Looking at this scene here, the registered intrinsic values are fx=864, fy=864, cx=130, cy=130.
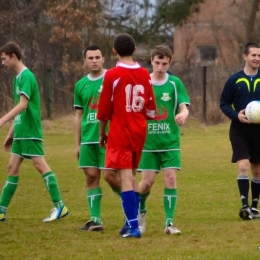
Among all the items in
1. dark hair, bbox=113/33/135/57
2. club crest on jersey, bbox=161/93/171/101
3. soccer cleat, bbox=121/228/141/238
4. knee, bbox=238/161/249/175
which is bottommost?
soccer cleat, bbox=121/228/141/238

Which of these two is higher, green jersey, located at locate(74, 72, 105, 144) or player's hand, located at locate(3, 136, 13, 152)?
green jersey, located at locate(74, 72, 105, 144)

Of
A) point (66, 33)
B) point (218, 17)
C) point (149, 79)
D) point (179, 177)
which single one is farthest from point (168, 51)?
point (218, 17)

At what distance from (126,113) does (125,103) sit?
3.8 inches

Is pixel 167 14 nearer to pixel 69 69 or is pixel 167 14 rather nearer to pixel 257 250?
pixel 69 69

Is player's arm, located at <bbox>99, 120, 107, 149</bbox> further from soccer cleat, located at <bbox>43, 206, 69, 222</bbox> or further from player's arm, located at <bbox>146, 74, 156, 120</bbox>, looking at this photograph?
soccer cleat, located at <bbox>43, 206, 69, 222</bbox>

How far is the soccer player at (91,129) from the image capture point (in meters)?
9.14

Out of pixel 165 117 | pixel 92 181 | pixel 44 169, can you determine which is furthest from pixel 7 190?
pixel 165 117

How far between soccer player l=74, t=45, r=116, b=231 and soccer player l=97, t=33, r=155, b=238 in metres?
0.84

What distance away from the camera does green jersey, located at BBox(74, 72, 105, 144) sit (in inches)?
360

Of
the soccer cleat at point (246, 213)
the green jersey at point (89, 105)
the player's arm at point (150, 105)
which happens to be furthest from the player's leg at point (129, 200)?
the soccer cleat at point (246, 213)

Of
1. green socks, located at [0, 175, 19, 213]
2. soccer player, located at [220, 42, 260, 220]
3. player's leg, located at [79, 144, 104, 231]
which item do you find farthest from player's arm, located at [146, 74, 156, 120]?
green socks, located at [0, 175, 19, 213]

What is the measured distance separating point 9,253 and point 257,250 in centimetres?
Answer: 218

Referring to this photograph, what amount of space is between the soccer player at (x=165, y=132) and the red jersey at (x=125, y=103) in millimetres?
643

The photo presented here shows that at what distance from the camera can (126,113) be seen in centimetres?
821
